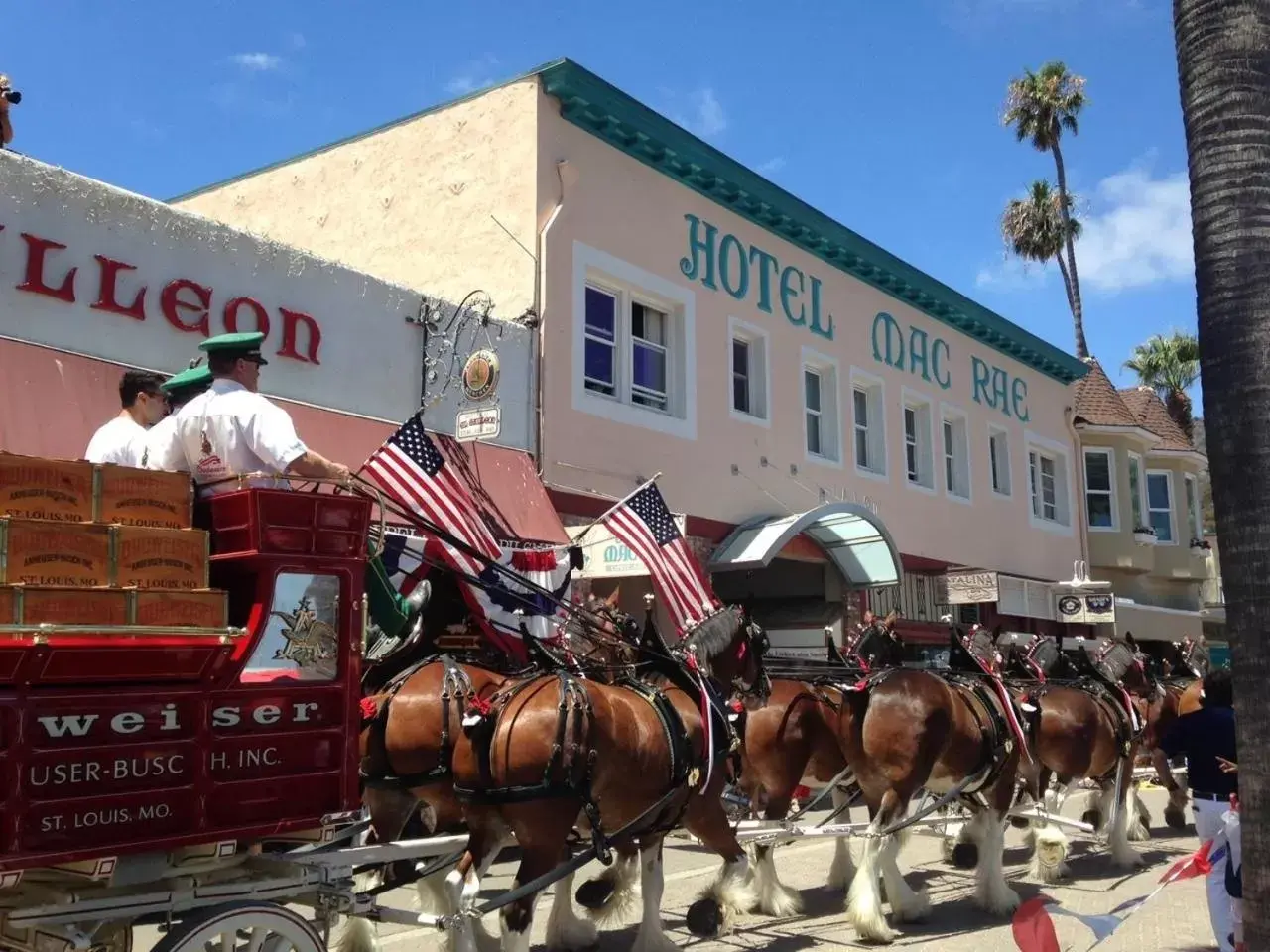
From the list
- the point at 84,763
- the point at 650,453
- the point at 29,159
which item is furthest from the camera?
the point at 650,453

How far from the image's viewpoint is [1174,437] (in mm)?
29047

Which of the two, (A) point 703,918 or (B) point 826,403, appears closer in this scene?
(A) point 703,918

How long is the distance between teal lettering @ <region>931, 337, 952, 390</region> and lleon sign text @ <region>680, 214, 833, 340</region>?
3.47m

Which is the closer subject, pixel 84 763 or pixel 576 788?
pixel 84 763

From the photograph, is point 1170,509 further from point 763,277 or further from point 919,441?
point 763,277

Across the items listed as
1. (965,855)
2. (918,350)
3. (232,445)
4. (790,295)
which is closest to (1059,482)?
(918,350)

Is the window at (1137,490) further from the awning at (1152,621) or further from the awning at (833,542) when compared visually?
the awning at (833,542)

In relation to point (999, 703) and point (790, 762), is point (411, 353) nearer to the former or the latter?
point (790, 762)

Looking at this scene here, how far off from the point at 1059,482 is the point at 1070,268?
16.4 metres

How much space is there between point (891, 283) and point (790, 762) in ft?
38.6

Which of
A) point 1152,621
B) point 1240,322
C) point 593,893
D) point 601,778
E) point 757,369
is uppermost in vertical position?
point 757,369

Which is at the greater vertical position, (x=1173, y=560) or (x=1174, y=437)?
(x=1174, y=437)

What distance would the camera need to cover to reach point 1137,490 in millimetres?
27234

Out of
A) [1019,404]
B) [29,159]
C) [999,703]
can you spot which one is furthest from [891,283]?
[29,159]
